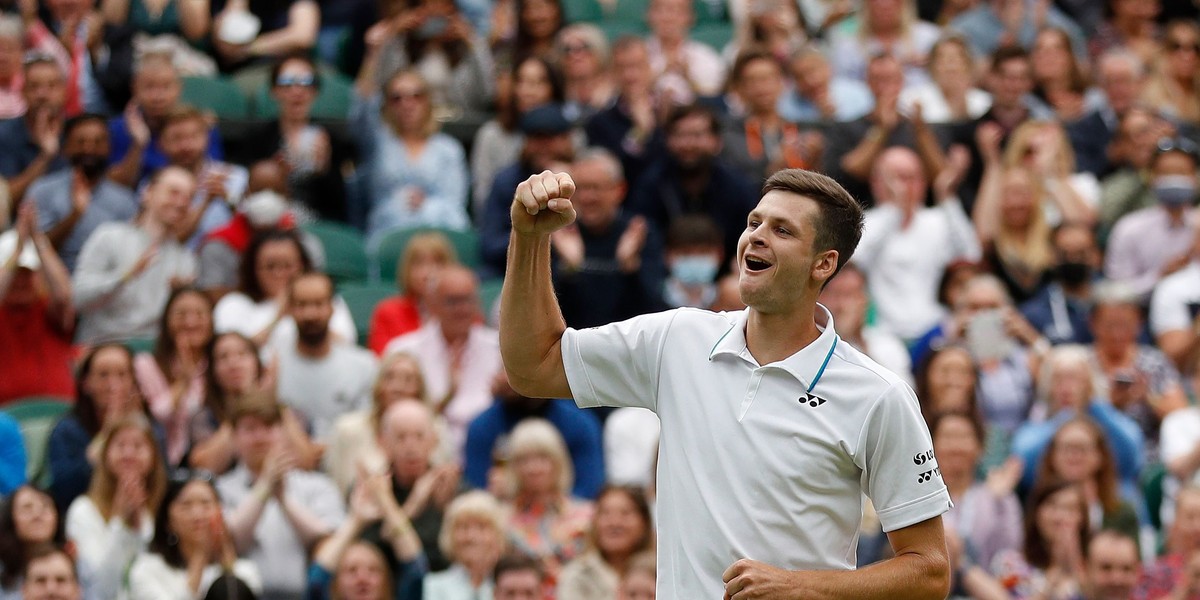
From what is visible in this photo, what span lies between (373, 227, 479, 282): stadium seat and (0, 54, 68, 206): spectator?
1.67 meters

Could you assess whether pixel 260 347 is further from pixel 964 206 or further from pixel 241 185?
pixel 964 206

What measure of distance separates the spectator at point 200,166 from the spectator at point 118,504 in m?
1.92

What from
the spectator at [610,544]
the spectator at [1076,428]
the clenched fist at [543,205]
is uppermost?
the clenched fist at [543,205]

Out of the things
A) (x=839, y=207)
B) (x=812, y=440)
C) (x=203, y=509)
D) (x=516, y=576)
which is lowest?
(x=516, y=576)

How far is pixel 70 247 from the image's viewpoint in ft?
29.0

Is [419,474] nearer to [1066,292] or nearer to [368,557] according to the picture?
[368,557]

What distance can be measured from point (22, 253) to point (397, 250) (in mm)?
1929

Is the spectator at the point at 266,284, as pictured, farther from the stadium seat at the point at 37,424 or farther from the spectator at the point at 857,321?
the spectator at the point at 857,321

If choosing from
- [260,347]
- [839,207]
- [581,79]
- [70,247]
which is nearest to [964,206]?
[581,79]

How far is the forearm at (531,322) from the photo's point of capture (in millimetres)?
3629

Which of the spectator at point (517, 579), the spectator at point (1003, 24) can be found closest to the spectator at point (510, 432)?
the spectator at point (517, 579)

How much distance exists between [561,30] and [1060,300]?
3247mm

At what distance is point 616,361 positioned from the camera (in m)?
3.74

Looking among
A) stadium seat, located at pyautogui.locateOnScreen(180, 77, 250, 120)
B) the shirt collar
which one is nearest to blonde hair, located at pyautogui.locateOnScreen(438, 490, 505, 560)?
the shirt collar
